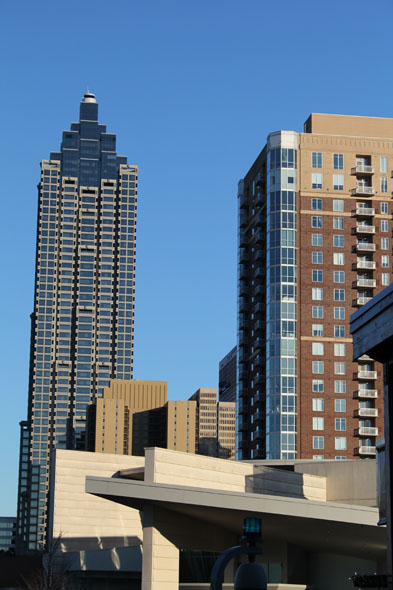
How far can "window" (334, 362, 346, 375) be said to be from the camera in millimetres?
122250

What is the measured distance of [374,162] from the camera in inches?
5012

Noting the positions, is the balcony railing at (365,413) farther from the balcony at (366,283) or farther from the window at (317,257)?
the window at (317,257)

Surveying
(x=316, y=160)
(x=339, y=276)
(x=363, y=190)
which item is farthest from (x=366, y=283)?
(x=316, y=160)

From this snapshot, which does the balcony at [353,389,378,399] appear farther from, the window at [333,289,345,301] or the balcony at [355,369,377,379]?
the window at [333,289,345,301]

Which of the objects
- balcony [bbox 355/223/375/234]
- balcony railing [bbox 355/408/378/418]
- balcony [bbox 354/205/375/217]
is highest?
balcony [bbox 354/205/375/217]

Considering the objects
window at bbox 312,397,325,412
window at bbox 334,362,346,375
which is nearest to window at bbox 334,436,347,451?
window at bbox 312,397,325,412

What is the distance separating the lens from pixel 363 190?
415ft

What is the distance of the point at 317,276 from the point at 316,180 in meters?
12.4

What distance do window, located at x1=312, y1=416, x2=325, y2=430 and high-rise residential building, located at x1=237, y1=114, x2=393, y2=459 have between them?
120mm

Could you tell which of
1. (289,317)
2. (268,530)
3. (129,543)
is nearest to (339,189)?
(289,317)

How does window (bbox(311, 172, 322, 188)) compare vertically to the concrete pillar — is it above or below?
above

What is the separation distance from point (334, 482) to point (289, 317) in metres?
54.0

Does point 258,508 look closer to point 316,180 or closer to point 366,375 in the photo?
point 366,375

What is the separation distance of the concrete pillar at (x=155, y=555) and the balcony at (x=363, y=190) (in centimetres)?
7902
